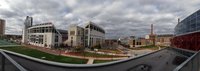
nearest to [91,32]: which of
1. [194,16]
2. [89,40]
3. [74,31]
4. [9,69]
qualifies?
[89,40]

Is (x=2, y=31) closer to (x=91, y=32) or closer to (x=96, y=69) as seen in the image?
(x=91, y=32)

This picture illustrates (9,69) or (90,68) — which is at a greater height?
(9,69)

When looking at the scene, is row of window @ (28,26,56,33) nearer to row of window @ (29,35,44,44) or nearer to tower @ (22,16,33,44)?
row of window @ (29,35,44,44)

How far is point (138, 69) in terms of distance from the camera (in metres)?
9.77

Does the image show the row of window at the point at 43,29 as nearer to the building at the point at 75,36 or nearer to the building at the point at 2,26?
the building at the point at 75,36

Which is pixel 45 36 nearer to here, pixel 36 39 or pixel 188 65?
pixel 36 39

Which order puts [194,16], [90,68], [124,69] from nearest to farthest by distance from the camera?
1. [90,68]
2. [124,69]
3. [194,16]

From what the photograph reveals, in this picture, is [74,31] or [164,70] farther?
[74,31]

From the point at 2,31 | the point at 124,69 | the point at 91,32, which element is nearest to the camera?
the point at 124,69

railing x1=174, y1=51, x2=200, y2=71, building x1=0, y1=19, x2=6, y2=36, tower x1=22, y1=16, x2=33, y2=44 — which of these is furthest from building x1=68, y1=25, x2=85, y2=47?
building x1=0, y1=19, x2=6, y2=36

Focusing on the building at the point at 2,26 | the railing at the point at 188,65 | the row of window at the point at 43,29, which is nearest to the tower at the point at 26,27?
the row of window at the point at 43,29

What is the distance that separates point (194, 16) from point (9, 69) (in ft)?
98.6

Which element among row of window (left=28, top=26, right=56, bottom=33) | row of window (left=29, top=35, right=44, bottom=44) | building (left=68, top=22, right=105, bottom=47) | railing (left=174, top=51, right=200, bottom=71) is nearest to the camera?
railing (left=174, top=51, right=200, bottom=71)

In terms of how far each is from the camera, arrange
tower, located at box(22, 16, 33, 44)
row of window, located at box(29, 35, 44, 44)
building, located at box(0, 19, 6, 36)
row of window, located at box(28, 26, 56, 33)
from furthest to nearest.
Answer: building, located at box(0, 19, 6, 36)
tower, located at box(22, 16, 33, 44)
row of window, located at box(29, 35, 44, 44)
row of window, located at box(28, 26, 56, 33)
